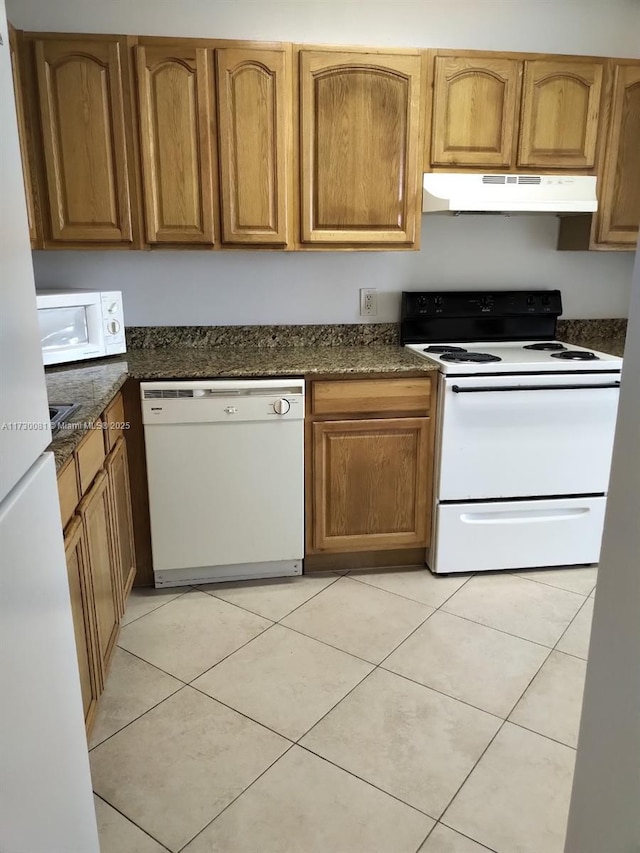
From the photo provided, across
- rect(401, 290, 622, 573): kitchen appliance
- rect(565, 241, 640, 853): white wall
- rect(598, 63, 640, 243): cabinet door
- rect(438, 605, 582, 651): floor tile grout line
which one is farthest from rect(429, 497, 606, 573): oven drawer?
rect(565, 241, 640, 853): white wall

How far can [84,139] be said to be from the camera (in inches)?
96.0

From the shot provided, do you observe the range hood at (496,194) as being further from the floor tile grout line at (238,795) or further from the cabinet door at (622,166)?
the floor tile grout line at (238,795)

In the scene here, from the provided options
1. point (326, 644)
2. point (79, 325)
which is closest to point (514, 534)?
point (326, 644)

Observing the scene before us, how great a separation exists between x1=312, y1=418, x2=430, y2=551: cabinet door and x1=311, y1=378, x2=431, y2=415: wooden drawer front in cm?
5

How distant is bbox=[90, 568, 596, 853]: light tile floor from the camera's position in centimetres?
156

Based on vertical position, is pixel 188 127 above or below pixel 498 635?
above

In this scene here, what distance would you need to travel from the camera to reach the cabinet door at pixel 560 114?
8.64 feet

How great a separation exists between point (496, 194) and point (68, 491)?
2042 millimetres

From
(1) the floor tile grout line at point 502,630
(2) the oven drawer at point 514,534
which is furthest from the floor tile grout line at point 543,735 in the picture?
(2) the oven drawer at point 514,534

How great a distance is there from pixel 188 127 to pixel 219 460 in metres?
1.30

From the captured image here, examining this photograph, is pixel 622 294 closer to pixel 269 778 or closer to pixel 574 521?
pixel 574 521

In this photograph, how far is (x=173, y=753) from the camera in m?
1.78

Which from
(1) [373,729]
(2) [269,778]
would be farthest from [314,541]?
(2) [269,778]

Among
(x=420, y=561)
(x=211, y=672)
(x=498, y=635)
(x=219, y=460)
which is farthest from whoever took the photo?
(x=420, y=561)
